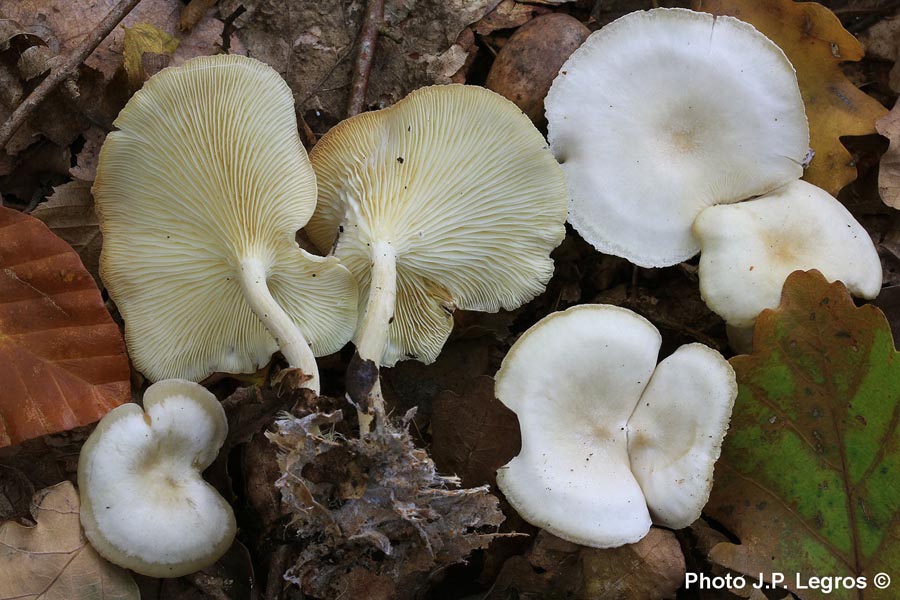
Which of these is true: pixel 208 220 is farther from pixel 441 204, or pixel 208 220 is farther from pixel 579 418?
pixel 579 418

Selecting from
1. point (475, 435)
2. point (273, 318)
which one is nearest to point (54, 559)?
point (273, 318)

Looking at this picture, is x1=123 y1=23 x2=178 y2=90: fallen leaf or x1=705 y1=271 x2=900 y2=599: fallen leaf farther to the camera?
x1=123 y1=23 x2=178 y2=90: fallen leaf

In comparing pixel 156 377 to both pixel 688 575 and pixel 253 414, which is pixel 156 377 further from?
pixel 688 575

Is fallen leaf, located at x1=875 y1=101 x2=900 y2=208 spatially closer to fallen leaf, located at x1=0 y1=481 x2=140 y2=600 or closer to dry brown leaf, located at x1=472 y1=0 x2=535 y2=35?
dry brown leaf, located at x1=472 y1=0 x2=535 y2=35

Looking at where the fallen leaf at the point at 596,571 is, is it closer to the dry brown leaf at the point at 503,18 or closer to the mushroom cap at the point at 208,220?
the mushroom cap at the point at 208,220

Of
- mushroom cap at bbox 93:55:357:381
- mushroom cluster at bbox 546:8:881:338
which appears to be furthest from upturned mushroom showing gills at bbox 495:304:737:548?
mushroom cap at bbox 93:55:357:381

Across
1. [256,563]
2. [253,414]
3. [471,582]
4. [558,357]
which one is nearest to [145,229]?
[253,414]

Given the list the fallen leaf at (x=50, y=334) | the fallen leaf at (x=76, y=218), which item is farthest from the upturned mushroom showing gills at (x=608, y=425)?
the fallen leaf at (x=76, y=218)
